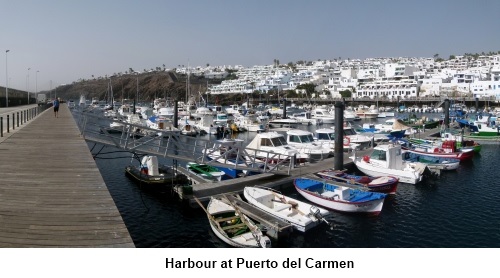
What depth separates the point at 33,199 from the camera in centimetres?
805

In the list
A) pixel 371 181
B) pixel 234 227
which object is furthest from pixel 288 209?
pixel 371 181

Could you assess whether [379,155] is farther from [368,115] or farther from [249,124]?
[368,115]

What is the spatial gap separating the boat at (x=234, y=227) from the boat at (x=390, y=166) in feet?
39.3

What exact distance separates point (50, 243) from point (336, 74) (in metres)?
197

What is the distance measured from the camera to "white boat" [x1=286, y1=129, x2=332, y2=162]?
2925cm

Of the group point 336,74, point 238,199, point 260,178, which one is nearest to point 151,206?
point 238,199

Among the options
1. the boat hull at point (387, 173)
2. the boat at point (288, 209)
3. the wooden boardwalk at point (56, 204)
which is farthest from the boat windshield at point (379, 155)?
the wooden boardwalk at point (56, 204)

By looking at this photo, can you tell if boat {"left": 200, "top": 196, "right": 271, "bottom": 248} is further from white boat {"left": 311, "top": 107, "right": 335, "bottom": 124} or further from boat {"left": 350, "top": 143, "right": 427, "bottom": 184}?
white boat {"left": 311, "top": 107, "right": 335, "bottom": 124}

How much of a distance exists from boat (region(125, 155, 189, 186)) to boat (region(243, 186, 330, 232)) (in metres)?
5.17

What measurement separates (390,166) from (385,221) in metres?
8.42

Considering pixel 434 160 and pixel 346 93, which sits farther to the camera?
pixel 346 93

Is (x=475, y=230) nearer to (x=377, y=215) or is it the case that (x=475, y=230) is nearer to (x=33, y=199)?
(x=377, y=215)

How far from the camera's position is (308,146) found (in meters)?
30.4

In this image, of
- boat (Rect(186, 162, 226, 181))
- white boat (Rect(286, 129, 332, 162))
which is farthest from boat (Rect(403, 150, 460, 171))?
boat (Rect(186, 162, 226, 181))
